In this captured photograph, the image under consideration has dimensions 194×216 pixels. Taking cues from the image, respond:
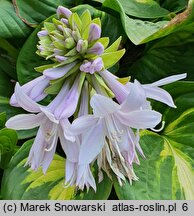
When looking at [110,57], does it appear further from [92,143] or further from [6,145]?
[6,145]

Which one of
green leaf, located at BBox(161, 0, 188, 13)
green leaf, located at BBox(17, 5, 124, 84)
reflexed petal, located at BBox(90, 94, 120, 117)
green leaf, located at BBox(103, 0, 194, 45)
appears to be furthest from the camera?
green leaf, located at BBox(161, 0, 188, 13)

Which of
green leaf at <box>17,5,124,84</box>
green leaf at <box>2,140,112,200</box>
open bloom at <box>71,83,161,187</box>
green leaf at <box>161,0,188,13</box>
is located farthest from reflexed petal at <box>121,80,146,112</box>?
green leaf at <box>161,0,188,13</box>

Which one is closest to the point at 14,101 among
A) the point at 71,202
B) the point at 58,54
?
the point at 58,54

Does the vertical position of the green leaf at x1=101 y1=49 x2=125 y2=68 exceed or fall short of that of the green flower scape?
it exceeds it

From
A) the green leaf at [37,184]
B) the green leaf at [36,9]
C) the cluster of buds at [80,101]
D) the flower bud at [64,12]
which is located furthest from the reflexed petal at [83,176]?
the green leaf at [36,9]

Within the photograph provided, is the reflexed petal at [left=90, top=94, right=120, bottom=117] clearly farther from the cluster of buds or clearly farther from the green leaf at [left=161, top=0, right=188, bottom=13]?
the green leaf at [left=161, top=0, right=188, bottom=13]

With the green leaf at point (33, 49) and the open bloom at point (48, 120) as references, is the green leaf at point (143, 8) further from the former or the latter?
the open bloom at point (48, 120)

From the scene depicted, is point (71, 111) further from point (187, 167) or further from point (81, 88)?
point (187, 167)
